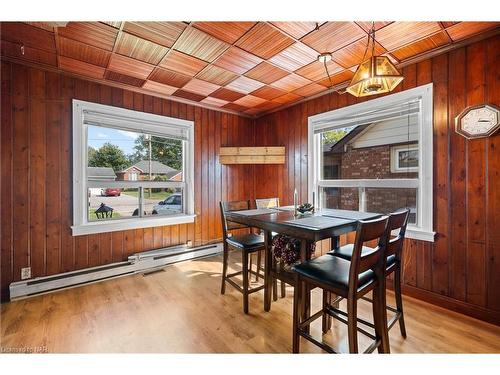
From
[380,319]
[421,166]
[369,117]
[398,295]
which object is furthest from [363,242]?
[369,117]

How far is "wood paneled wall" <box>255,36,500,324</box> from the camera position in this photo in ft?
6.44

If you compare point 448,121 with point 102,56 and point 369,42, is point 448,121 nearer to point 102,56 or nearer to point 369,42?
point 369,42

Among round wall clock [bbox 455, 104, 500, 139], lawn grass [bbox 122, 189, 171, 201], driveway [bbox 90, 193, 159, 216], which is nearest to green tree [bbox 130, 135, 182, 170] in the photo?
lawn grass [bbox 122, 189, 171, 201]

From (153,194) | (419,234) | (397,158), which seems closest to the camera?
(419,234)

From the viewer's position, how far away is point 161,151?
3.45 meters

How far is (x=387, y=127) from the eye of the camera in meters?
2.74

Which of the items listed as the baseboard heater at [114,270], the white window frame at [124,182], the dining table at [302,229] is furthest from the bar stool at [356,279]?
the white window frame at [124,182]

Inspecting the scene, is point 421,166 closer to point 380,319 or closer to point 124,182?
point 380,319

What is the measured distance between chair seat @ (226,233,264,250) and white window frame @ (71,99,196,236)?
138 cm

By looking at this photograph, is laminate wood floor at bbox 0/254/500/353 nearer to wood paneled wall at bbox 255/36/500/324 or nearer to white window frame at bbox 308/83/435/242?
wood paneled wall at bbox 255/36/500/324

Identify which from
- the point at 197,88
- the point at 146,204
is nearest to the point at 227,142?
the point at 197,88

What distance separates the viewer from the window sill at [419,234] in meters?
2.28

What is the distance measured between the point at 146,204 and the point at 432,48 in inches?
147

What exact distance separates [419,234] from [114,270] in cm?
342
